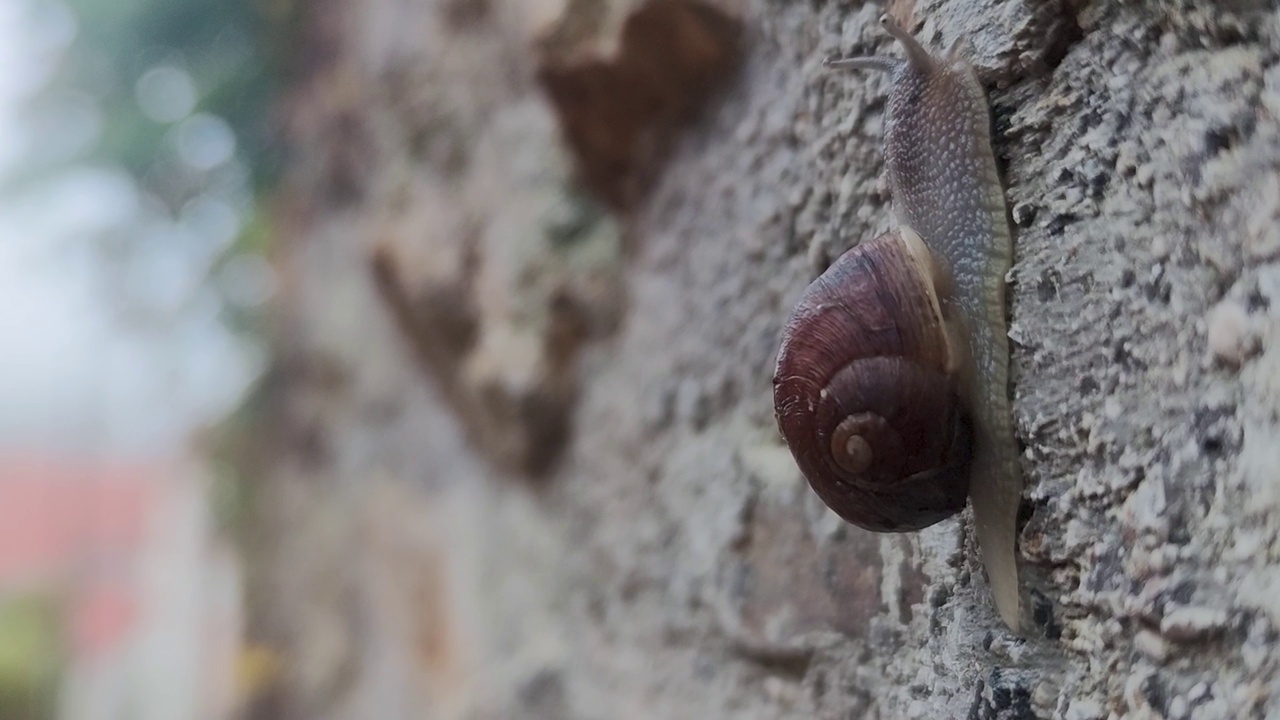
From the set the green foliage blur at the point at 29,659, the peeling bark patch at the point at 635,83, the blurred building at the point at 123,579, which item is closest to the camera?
the peeling bark patch at the point at 635,83

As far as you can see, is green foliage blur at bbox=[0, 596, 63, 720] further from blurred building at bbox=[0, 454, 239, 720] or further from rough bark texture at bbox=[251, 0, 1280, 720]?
rough bark texture at bbox=[251, 0, 1280, 720]

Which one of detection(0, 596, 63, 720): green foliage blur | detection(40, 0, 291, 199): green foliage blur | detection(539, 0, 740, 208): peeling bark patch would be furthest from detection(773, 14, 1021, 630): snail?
detection(0, 596, 63, 720): green foliage blur

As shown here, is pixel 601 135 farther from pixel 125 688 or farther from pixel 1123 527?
pixel 125 688

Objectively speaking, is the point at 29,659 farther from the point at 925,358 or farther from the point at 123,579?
the point at 925,358

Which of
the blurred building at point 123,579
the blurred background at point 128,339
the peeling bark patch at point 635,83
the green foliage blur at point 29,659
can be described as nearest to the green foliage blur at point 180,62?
the blurred background at point 128,339

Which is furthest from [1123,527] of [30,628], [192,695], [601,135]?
[30,628]

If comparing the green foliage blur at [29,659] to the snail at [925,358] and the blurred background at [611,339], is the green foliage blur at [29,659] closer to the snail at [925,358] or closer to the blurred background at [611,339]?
the blurred background at [611,339]

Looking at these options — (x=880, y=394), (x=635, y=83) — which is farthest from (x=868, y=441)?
(x=635, y=83)
